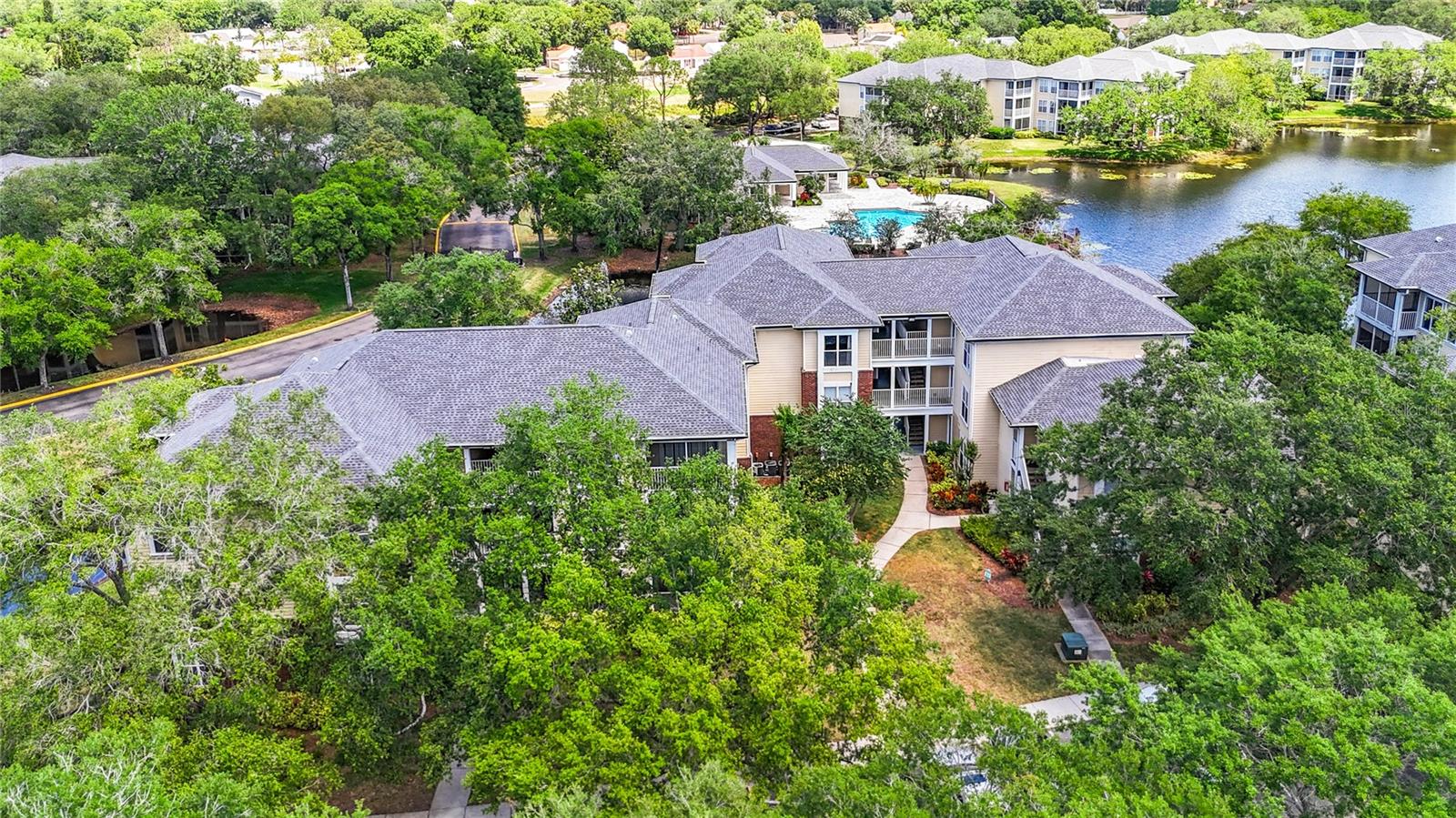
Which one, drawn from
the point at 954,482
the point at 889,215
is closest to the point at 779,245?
the point at 954,482

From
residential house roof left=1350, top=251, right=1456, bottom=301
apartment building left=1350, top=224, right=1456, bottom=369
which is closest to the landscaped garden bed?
apartment building left=1350, top=224, right=1456, bottom=369

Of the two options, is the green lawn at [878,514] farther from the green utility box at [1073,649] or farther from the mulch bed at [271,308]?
the mulch bed at [271,308]

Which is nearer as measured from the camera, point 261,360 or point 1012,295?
point 1012,295

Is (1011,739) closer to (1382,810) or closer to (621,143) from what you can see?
(1382,810)

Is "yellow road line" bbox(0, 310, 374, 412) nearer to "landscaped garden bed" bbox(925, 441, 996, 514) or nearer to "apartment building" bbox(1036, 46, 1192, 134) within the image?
"landscaped garden bed" bbox(925, 441, 996, 514)

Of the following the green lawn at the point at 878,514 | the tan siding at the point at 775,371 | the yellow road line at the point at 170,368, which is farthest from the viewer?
the yellow road line at the point at 170,368

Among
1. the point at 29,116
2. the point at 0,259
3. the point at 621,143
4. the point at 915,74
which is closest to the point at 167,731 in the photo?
the point at 0,259

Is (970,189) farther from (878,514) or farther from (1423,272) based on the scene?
(878,514)

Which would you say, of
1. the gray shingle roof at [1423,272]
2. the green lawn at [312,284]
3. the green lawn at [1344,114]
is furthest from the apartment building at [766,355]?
the green lawn at [1344,114]
